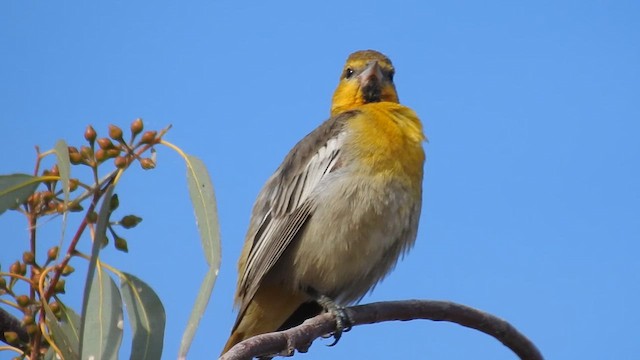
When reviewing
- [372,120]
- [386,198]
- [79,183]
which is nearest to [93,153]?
[79,183]

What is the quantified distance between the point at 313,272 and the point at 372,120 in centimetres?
90

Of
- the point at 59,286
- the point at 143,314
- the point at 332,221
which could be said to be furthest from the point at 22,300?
the point at 332,221

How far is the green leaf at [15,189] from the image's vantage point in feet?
9.52

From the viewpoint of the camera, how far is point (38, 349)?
8.56ft

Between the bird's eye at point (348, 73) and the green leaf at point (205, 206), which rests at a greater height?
the bird's eye at point (348, 73)

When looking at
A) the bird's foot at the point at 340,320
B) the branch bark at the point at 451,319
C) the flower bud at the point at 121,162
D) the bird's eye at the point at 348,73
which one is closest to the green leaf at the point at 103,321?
the flower bud at the point at 121,162

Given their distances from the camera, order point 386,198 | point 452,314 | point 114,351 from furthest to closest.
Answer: point 386,198 < point 452,314 < point 114,351

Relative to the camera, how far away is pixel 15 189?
291 cm

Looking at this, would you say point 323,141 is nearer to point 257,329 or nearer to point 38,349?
point 257,329

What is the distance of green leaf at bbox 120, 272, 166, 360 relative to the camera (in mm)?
3141

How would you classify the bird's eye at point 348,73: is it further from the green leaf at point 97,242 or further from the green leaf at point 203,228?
the green leaf at point 97,242

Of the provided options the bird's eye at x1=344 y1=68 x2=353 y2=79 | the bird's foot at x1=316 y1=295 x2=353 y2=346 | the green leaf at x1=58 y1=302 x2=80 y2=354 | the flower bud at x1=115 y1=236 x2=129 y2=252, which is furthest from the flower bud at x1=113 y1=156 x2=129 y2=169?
the bird's eye at x1=344 y1=68 x2=353 y2=79

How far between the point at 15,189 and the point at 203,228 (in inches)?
26.3

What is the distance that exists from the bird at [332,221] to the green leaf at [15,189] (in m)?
1.58
